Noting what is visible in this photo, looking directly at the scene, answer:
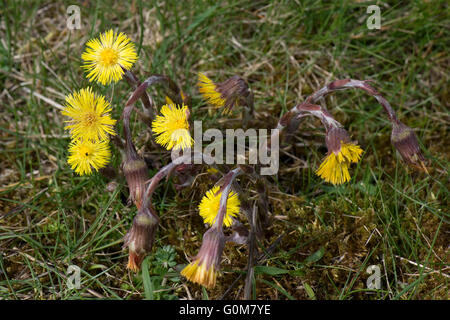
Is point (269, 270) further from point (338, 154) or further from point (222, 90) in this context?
point (222, 90)

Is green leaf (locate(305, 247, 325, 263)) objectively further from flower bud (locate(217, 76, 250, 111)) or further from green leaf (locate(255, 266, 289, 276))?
flower bud (locate(217, 76, 250, 111))

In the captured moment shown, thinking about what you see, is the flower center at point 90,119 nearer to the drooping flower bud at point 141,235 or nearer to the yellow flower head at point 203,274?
the drooping flower bud at point 141,235

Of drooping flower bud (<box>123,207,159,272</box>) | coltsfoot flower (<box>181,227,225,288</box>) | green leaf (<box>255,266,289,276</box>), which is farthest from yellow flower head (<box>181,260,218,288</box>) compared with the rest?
green leaf (<box>255,266,289,276</box>)

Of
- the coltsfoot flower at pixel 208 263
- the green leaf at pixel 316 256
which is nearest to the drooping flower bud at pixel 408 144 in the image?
the green leaf at pixel 316 256

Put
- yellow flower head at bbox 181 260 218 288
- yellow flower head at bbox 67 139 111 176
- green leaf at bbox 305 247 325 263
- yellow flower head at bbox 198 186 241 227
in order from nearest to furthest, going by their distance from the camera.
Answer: yellow flower head at bbox 181 260 218 288, yellow flower head at bbox 198 186 241 227, yellow flower head at bbox 67 139 111 176, green leaf at bbox 305 247 325 263
